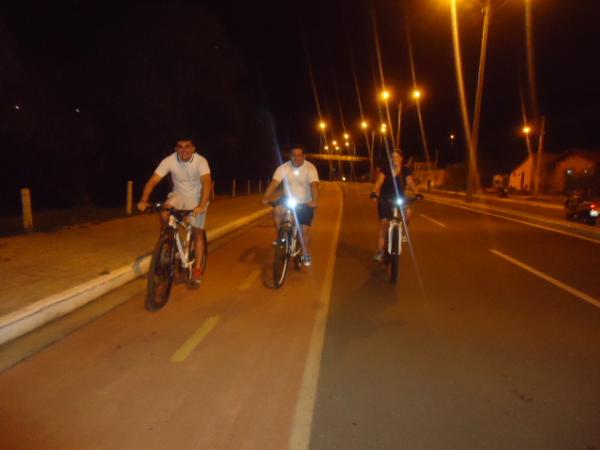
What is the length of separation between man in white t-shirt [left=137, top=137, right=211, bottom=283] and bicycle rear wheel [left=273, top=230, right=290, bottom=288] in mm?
1136

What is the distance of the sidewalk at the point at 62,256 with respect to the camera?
6.04m

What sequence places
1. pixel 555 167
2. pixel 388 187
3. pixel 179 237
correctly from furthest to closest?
pixel 555 167
pixel 388 187
pixel 179 237

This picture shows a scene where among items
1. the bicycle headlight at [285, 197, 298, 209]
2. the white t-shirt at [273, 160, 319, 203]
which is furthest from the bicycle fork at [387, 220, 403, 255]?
the bicycle headlight at [285, 197, 298, 209]

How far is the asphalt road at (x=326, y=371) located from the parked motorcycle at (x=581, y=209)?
1092 centimetres

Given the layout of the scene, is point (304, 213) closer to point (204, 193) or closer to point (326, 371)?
point (204, 193)

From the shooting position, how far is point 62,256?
8.20m

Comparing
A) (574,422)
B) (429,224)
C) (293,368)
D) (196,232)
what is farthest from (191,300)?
(429,224)

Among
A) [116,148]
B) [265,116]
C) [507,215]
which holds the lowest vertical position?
[507,215]

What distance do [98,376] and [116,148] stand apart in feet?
→ 64.1

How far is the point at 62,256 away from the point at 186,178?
A: 3106 millimetres

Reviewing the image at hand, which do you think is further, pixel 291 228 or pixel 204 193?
pixel 291 228

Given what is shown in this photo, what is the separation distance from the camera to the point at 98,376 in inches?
159

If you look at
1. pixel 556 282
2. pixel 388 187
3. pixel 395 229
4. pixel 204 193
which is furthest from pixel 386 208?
pixel 204 193

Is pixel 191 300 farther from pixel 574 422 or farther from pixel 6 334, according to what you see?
pixel 574 422
